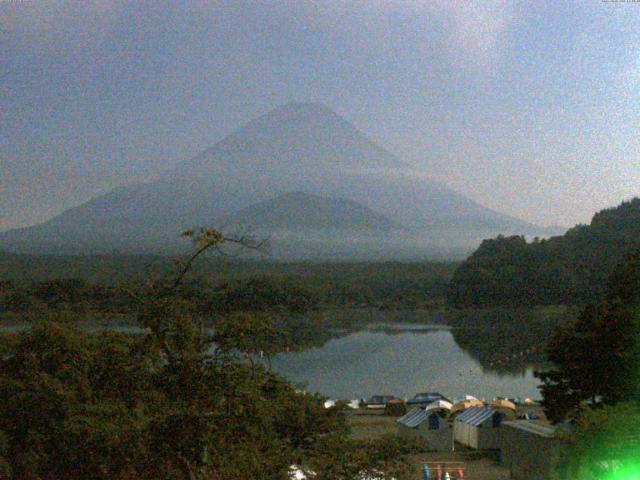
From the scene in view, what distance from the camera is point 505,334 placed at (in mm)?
33375

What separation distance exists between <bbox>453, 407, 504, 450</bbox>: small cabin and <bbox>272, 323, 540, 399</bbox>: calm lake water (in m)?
4.29

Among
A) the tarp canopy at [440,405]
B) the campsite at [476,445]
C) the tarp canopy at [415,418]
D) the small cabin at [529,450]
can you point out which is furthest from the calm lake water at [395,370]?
the small cabin at [529,450]

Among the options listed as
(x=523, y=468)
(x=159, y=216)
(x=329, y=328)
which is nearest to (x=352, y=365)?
(x=329, y=328)

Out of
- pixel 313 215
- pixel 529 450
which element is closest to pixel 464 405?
pixel 529 450

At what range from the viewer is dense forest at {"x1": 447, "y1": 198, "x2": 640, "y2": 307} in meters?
43.2

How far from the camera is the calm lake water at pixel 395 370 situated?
2027 centimetres

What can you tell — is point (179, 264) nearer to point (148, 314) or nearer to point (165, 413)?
point (148, 314)

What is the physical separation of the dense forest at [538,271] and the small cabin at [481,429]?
30799 millimetres

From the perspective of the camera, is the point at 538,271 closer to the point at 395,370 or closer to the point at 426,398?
the point at 395,370

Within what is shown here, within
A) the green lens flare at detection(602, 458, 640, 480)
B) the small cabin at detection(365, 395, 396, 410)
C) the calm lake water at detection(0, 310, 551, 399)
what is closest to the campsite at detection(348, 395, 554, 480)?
the small cabin at detection(365, 395, 396, 410)

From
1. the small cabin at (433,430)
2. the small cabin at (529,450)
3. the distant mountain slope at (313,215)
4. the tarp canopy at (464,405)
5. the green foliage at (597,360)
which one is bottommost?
the tarp canopy at (464,405)

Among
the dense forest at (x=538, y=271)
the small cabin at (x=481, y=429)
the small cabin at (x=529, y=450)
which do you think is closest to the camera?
the small cabin at (x=529, y=450)

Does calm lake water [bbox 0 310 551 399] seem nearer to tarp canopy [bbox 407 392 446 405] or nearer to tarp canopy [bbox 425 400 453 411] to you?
tarp canopy [bbox 407 392 446 405]

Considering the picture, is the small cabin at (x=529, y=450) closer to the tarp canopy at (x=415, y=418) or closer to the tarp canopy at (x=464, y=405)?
the tarp canopy at (x=415, y=418)
